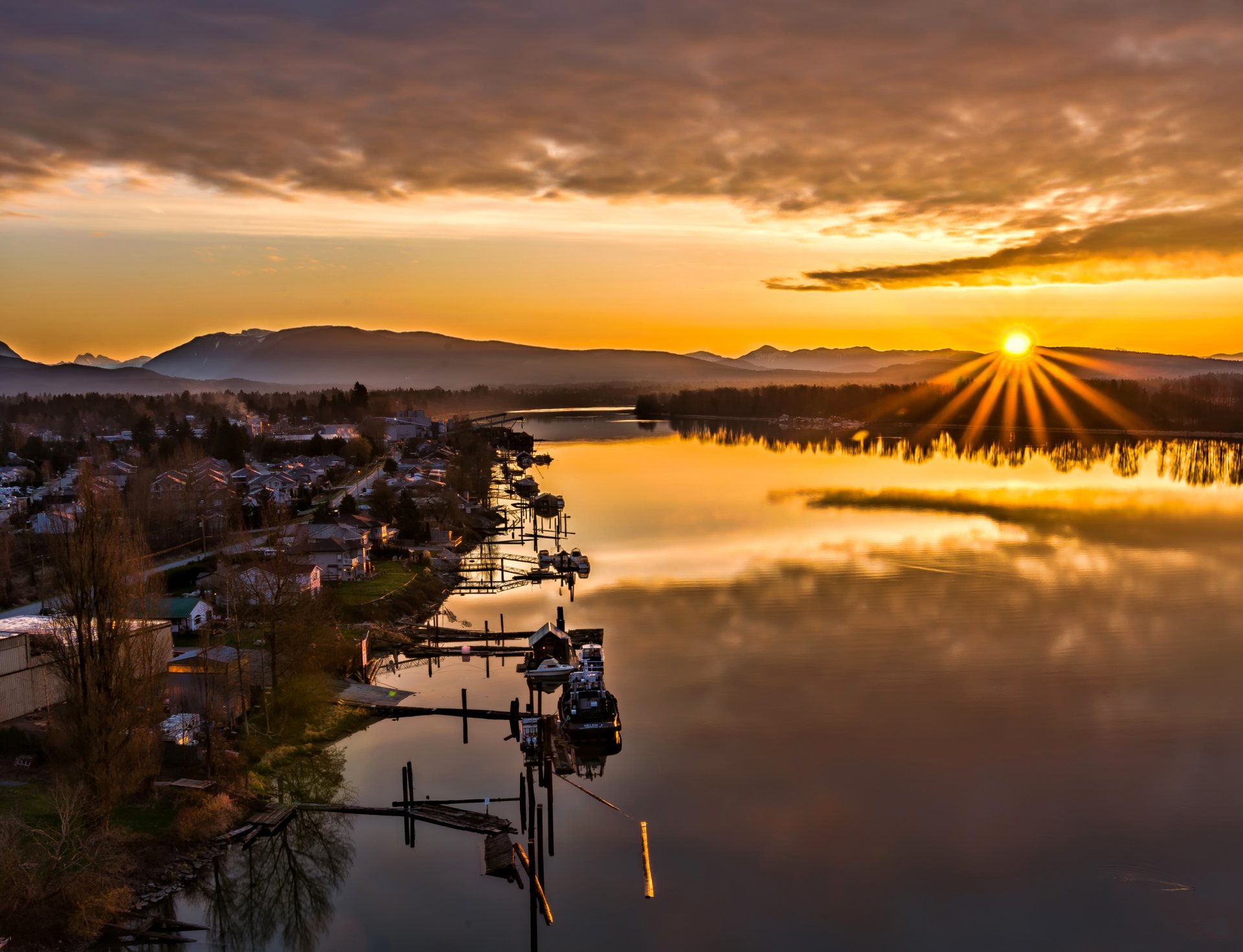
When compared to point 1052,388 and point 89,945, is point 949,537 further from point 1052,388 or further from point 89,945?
point 1052,388

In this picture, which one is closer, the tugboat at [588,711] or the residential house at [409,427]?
the tugboat at [588,711]

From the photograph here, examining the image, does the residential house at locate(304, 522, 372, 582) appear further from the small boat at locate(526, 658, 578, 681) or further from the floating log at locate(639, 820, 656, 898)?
the floating log at locate(639, 820, 656, 898)

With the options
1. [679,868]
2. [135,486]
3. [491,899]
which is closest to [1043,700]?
[679,868]

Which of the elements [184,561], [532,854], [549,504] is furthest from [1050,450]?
[532,854]

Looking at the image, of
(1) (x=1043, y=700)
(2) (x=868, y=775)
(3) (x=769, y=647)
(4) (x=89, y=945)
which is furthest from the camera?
(3) (x=769, y=647)

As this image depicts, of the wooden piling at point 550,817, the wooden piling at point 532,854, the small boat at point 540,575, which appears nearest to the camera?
the wooden piling at point 532,854

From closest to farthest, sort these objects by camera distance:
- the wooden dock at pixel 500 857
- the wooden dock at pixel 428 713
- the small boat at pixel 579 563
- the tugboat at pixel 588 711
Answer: the wooden dock at pixel 500 857, the tugboat at pixel 588 711, the wooden dock at pixel 428 713, the small boat at pixel 579 563

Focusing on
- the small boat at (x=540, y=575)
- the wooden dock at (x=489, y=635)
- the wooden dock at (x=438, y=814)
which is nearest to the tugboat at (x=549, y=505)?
the small boat at (x=540, y=575)

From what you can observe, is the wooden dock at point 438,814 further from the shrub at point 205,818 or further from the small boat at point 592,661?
the small boat at point 592,661
